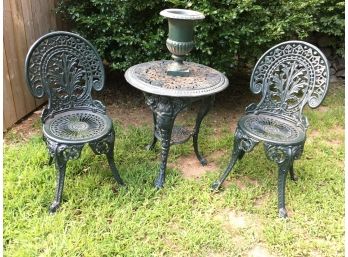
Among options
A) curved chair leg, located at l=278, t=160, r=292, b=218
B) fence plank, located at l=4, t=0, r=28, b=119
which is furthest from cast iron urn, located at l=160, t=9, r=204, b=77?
fence plank, located at l=4, t=0, r=28, b=119

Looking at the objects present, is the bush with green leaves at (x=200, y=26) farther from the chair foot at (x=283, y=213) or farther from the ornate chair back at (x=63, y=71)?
the chair foot at (x=283, y=213)

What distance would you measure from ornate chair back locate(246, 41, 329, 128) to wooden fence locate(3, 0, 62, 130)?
7.23ft

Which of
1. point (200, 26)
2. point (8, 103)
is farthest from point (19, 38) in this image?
point (200, 26)

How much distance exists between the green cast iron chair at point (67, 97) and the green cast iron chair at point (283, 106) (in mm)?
1007

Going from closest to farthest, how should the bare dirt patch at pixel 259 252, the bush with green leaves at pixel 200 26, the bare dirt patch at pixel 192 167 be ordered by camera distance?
1. the bare dirt patch at pixel 259 252
2. the bare dirt patch at pixel 192 167
3. the bush with green leaves at pixel 200 26

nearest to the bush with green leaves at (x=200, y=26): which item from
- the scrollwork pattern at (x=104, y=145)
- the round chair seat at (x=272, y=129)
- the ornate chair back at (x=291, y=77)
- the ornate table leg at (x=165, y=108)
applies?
the ornate chair back at (x=291, y=77)

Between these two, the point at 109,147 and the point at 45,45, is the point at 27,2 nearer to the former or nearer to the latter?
the point at 45,45

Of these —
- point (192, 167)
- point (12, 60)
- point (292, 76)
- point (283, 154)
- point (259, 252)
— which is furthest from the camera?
point (12, 60)

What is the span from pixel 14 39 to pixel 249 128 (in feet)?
7.57

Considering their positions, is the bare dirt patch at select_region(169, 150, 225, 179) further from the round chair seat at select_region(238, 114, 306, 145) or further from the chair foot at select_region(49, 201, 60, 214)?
the chair foot at select_region(49, 201, 60, 214)

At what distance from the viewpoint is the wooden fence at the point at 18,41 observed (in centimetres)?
321

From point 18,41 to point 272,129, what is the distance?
246 centimetres

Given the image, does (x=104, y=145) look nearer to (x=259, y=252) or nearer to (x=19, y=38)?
(x=259, y=252)

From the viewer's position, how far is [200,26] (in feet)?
11.1
